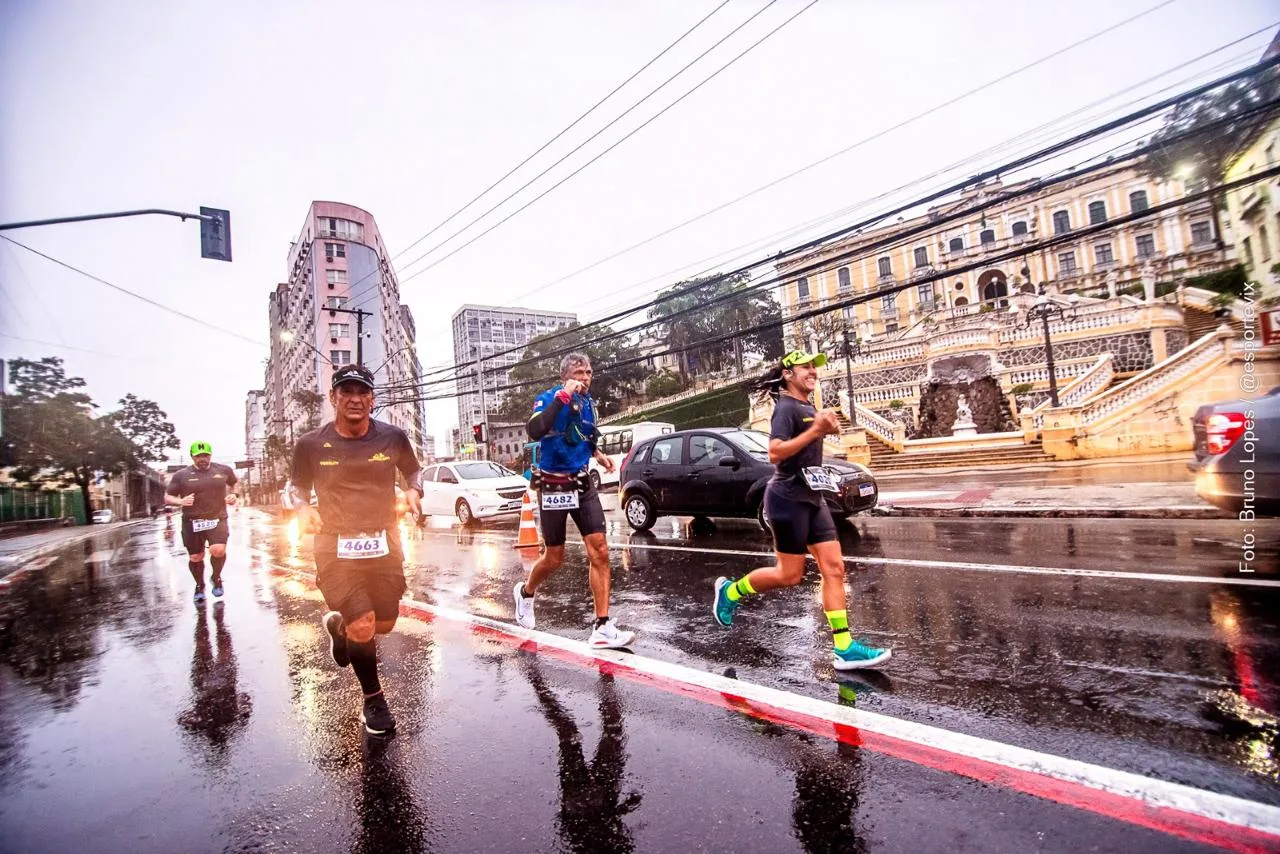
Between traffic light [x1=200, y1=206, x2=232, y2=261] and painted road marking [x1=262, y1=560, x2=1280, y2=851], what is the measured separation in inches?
488

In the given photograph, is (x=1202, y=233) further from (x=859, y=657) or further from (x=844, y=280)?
(x=859, y=657)

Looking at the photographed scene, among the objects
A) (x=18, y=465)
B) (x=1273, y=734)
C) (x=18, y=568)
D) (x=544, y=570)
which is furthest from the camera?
(x=18, y=465)

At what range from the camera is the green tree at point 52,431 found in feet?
113

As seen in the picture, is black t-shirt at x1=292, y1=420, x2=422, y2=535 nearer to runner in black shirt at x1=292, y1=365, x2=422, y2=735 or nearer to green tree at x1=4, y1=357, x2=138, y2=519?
runner in black shirt at x1=292, y1=365, x2=422, y2=735

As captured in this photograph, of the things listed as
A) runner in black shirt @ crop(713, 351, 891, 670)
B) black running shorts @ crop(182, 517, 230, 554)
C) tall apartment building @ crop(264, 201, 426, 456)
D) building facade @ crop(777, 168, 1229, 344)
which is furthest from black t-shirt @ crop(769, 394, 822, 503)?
tall apartment building @ crop(264, 201, 426, 456)

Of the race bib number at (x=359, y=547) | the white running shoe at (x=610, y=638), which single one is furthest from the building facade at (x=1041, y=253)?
the race bib number at (x=359, y=547)

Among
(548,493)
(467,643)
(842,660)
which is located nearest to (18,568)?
(467,643)

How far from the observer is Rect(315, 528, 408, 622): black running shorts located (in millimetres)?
3162

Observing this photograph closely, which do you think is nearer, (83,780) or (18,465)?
(83,780)

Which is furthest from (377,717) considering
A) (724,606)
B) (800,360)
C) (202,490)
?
(202,490)

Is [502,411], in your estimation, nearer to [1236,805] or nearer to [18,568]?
[18,568]

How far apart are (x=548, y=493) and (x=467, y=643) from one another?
4.47 feet

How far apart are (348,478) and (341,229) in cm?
6818

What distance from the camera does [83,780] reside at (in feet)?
9.50
